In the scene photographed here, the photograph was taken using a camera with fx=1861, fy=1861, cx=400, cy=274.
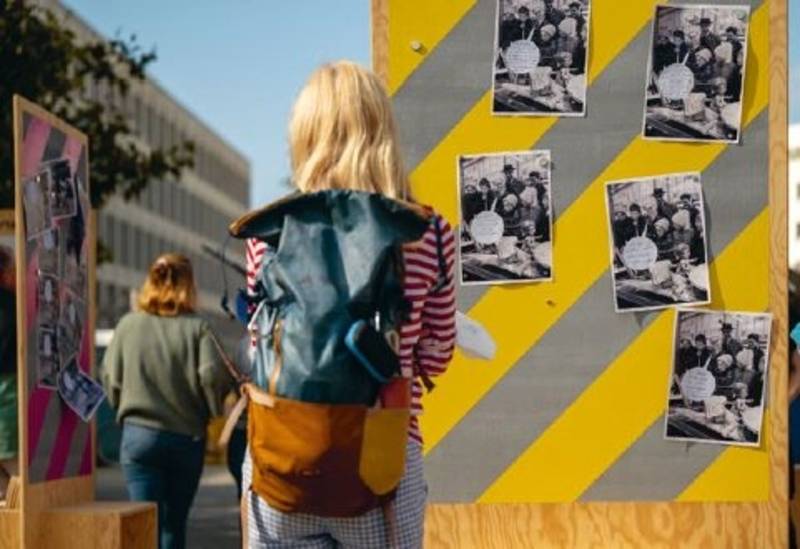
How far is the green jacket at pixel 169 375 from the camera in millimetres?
9172

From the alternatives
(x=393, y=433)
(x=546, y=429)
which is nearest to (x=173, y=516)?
(x=546, y=429)

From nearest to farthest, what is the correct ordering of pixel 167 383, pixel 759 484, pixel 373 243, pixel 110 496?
1. pixel 373 243
2. pixel 759 484
3. pixel 167 383
4. pixel 110 496

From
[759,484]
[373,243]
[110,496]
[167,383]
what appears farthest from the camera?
[110,496]

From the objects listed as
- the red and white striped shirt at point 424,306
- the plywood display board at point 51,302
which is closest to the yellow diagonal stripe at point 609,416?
the red and white striped shirt at point 424,306

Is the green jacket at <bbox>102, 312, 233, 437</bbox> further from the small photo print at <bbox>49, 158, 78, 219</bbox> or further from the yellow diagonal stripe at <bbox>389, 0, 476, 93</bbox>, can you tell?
the yellow diagonal stripe at <bbox>389, 0, 476, 93</bbox>

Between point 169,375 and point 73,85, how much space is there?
56.4 feet

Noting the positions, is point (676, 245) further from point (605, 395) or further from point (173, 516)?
point (173, 516)

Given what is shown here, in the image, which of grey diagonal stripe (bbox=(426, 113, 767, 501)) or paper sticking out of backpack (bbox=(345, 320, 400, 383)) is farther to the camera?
grey diagonal stripe (bbox=(426, 113, 767, 501))

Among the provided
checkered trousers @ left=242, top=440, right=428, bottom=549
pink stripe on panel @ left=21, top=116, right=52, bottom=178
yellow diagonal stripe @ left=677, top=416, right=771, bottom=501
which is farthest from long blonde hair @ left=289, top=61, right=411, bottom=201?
pink stripe on panel @ left=21, top=116, right=52, bottom=178

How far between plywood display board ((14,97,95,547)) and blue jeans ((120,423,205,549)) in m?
0.71

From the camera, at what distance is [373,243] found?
385cm

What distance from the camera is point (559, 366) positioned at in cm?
571

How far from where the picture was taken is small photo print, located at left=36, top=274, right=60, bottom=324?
763cm

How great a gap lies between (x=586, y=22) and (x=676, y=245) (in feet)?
2.44
